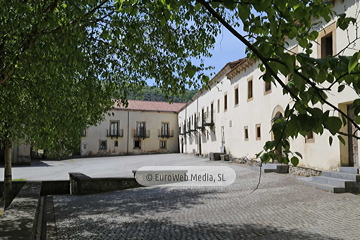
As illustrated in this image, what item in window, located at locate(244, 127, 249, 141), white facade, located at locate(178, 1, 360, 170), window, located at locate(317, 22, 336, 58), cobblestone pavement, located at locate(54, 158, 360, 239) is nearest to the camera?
cobblestone pavement, located at locate(54, 158, 360, 239)

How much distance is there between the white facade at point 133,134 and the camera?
4172 cm

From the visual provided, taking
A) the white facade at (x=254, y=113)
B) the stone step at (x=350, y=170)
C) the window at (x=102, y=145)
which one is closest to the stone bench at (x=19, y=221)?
the white facade at (x=254, y=113)

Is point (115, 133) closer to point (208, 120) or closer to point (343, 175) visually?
point (208, 120)

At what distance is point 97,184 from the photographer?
36.6 feet

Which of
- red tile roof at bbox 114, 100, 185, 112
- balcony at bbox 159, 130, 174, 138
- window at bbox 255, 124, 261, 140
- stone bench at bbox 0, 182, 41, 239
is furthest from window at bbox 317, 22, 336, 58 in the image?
balcony at bbox 159, 130, 174, 138

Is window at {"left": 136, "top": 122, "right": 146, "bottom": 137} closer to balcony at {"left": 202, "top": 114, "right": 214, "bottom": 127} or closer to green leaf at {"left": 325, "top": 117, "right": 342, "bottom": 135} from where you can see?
balcony at {"left": 202, "top": 114, "right": 214, "bottom": 127}

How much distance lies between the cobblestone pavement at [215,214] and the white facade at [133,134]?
32.5m

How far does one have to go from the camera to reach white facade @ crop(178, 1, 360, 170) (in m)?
10.4

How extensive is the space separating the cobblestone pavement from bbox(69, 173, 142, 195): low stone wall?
2.30 feet

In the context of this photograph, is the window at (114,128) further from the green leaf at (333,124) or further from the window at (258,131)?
the green leaf at (333,124)

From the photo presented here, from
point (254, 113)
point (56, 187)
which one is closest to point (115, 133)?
point (254, 113)

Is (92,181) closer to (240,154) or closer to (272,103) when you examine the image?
(272,103)

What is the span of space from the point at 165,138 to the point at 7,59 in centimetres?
4116

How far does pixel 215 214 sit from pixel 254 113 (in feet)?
39.3
